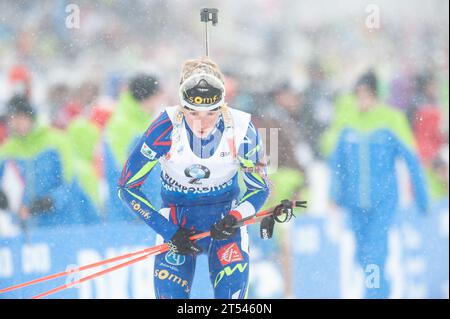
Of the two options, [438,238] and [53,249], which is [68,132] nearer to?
[53,249]

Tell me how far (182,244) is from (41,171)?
1578mm

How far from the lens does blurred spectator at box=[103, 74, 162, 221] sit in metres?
4.60

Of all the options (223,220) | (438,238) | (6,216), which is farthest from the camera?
(438,238)

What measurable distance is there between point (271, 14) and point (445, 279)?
1770mm

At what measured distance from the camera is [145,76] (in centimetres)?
462

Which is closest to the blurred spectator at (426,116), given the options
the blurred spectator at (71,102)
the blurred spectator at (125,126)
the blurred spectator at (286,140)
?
the blurred spectator at (286,140)

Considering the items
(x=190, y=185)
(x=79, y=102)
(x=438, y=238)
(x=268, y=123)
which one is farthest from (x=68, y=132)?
(x=438, y=238)

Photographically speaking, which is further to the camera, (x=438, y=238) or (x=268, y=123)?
(x=438, y=238)

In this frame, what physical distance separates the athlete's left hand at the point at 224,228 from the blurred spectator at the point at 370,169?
1.66m

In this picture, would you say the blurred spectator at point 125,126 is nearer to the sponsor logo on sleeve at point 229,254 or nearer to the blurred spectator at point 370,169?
the blurred spectator at point 370,169

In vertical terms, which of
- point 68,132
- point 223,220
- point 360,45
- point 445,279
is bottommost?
point 445,279

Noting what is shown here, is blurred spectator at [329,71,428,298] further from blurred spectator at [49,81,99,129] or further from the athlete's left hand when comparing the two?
the athlete's left hand

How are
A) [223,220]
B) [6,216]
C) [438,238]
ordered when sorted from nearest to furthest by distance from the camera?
[223,220], [6,216], [438,238]

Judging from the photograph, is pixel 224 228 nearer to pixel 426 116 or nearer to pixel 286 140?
pixel 286 140
